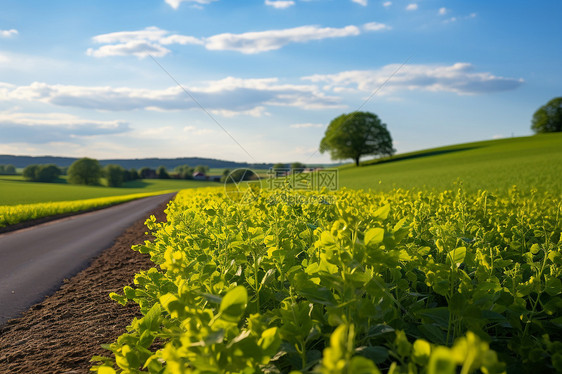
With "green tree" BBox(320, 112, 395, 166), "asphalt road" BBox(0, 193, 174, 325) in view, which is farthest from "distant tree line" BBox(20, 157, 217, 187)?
"asphalt road" BBox(0, 193, 174, 325)

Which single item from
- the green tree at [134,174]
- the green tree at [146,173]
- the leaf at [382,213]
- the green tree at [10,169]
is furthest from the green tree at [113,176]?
the leaf at [382,213]

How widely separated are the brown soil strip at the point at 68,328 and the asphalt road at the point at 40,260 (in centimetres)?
52

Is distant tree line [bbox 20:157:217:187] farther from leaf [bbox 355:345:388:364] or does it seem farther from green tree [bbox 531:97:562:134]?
leaf [bbox 355:345:388:364]

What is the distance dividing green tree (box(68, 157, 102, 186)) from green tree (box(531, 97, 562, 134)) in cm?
11760

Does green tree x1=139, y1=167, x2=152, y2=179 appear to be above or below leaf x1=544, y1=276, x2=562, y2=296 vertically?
above

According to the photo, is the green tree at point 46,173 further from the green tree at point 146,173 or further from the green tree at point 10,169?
the green tree at point 146,173

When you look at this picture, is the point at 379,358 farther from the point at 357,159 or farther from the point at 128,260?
the point at 357,159

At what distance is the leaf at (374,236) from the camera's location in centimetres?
157

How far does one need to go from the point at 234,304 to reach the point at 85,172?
117m

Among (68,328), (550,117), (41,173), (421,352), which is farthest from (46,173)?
(550,117)

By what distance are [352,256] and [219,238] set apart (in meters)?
1.71

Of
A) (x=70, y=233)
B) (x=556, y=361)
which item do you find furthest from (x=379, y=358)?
(x=70, y=233)

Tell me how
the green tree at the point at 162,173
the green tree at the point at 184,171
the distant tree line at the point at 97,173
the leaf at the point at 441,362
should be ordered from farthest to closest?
the green tree at the point at 162,173 < the green tree at the point at 184,171 < the distant tree line at the point at 97,173 < the leaf at the point at 441,362

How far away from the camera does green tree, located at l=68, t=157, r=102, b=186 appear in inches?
4090
